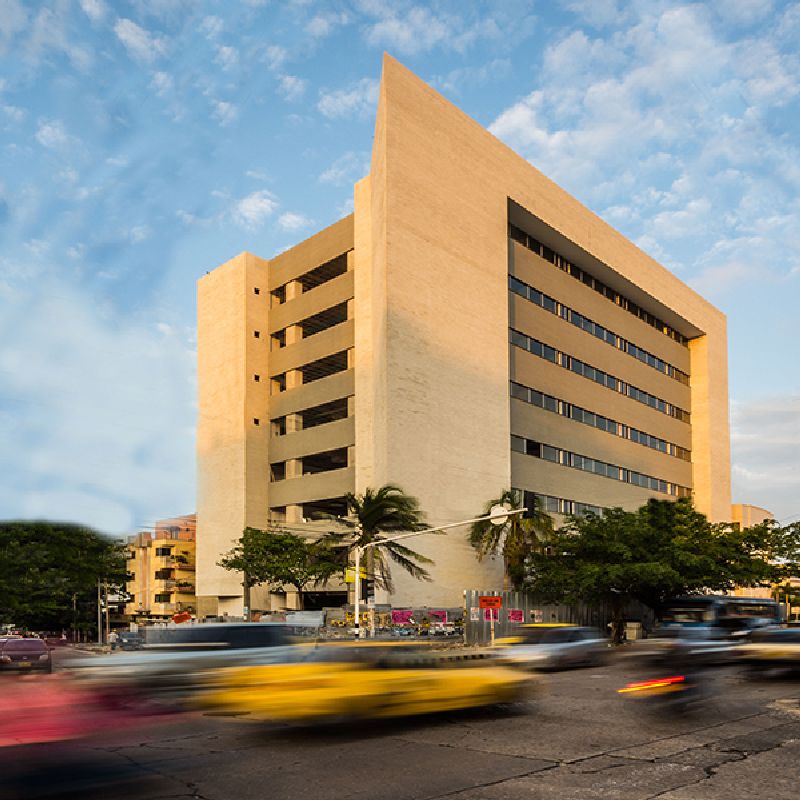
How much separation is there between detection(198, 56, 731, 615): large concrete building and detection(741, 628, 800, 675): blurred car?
28.8 m

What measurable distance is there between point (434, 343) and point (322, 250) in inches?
680

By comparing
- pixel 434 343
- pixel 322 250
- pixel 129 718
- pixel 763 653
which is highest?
pixel 322 250

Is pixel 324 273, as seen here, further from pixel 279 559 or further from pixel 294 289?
pixel 279 559

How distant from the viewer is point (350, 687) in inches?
478

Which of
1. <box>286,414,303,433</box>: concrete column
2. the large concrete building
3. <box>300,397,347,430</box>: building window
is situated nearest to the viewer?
the large concrete building

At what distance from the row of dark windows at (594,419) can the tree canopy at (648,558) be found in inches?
468

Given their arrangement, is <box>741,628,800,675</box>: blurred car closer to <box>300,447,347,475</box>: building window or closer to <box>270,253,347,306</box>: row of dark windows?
<box>300,447,347,475</box>: building window

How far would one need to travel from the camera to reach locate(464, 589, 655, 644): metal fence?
3816 cm

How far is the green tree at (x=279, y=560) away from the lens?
190ft

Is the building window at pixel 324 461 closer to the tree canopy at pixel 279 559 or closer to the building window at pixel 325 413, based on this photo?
the building window at pixel 325 413

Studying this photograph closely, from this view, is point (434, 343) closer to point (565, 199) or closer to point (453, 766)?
point (565, 199)

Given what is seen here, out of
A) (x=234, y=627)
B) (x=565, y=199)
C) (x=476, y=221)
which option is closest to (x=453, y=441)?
(x=476, y=221)

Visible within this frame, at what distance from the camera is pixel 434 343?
174 ft

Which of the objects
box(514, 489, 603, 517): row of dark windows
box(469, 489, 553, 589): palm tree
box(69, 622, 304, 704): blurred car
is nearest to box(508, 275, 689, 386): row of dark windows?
box(514, 489, 603, 517): row of dark windows
